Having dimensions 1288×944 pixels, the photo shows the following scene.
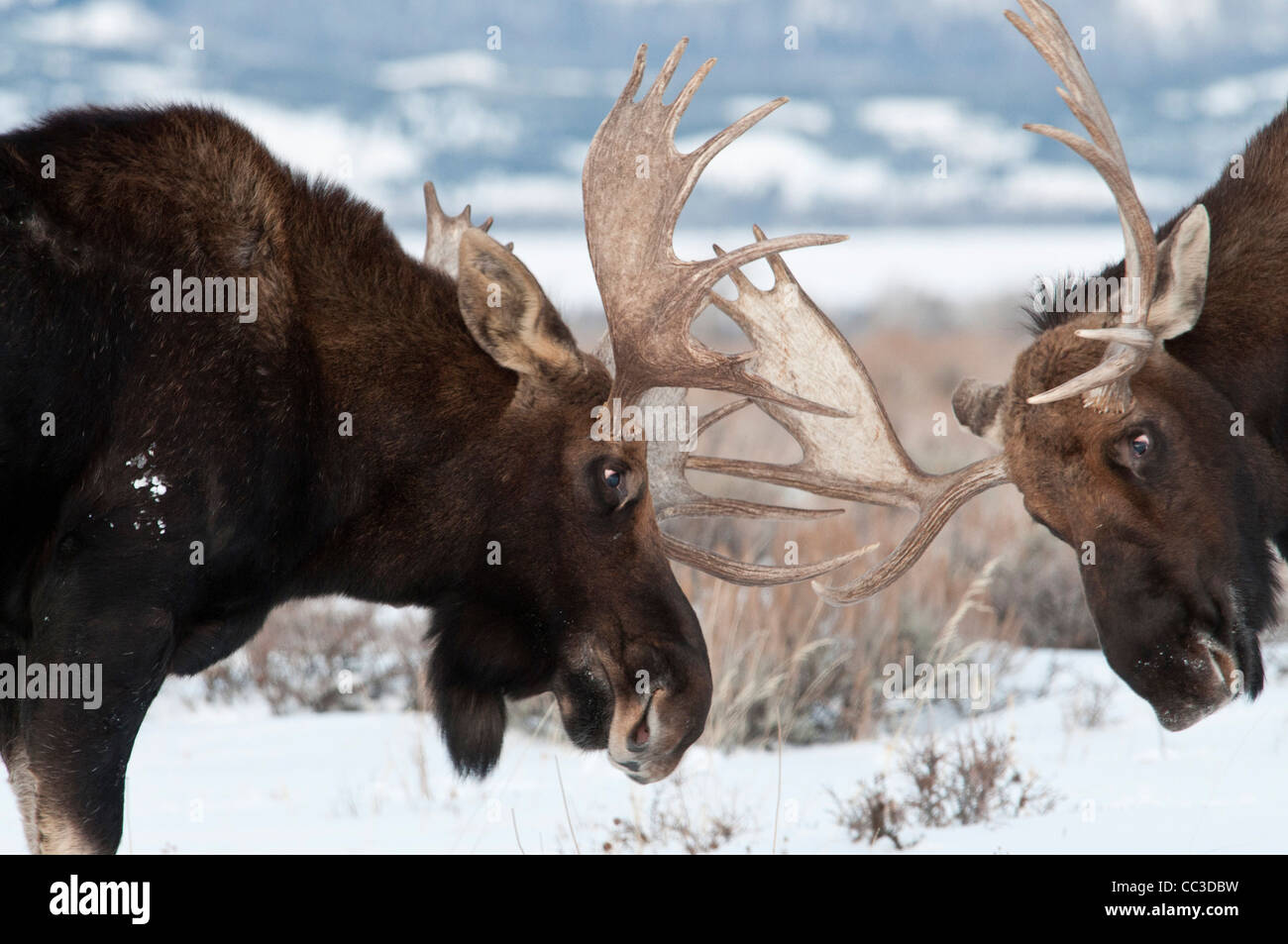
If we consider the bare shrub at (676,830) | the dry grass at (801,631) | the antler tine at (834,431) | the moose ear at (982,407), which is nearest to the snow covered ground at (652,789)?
the bare shrub at (676,830)

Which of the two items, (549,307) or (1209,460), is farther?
(1209,460)

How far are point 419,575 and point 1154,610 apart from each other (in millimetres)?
2460

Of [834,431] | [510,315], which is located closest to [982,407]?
[834,431]

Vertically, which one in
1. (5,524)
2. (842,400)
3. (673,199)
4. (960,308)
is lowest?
(5,524)

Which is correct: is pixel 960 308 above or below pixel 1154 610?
above

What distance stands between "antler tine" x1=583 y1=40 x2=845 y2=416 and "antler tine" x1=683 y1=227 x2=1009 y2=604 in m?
0.81

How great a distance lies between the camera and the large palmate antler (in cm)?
535

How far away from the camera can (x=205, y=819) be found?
6688 millimetres

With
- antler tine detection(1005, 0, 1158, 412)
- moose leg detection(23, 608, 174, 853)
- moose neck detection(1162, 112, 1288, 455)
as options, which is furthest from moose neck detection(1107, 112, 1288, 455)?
moose leg detection(23, 608, 174, 853)

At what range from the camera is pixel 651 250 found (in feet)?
17.9

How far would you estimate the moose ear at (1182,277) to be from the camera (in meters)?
5.50

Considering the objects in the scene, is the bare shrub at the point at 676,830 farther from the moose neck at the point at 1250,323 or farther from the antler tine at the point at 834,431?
the moose neck at the point at 1250,323

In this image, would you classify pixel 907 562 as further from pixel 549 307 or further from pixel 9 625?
pixel 9 625

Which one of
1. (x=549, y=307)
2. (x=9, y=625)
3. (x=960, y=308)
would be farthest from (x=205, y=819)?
(x=960, y=308)
